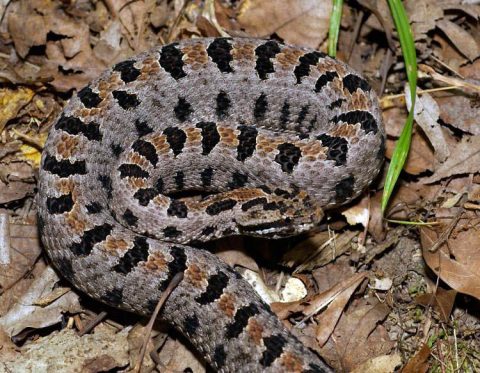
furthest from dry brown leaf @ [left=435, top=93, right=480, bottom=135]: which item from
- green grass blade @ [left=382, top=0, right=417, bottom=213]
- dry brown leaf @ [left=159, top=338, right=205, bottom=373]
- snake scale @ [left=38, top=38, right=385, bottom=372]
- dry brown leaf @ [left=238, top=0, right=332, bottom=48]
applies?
dry brown leaf @ [left=159, top=338, right=205, bottom=373]

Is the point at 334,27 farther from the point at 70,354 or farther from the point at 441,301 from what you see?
the point at 70,354

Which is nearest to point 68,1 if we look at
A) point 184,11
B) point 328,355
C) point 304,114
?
point 184,11

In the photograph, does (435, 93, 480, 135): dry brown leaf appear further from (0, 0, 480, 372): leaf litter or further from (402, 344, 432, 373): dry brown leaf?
(402, 344, 432, 373): dry brown leaf

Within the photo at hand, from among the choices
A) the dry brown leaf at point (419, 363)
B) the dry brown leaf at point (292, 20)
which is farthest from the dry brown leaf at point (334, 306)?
the dry brown leaf at point (292, 20)

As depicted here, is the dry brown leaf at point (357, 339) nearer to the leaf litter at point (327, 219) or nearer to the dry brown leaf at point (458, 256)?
the leaf litter at point (327, 219)

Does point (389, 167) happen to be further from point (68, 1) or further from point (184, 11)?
point (68, 1)

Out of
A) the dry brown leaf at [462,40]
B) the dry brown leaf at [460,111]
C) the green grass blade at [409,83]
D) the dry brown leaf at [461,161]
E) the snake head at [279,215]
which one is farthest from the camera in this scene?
the dry brown leaf at [462,40]
